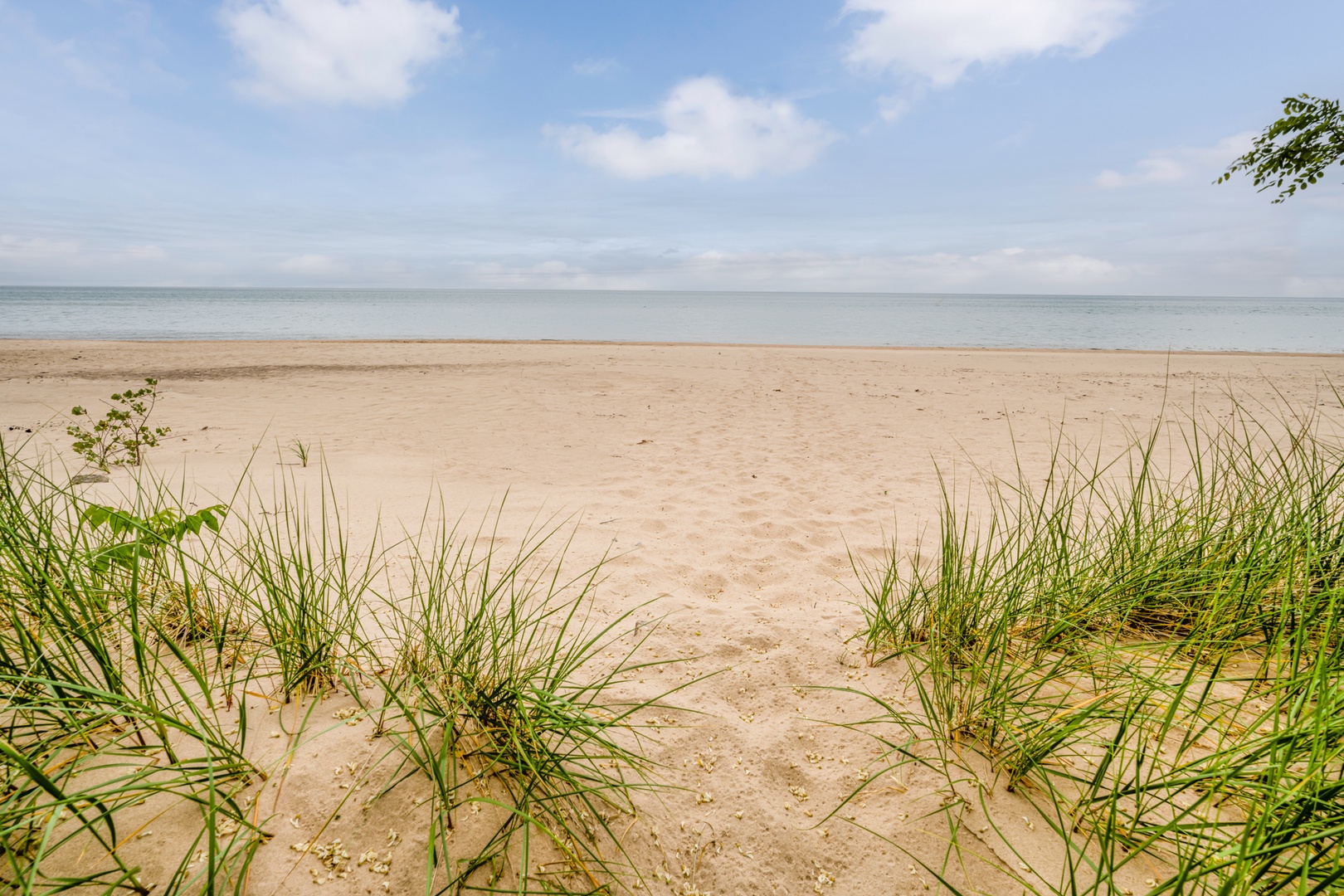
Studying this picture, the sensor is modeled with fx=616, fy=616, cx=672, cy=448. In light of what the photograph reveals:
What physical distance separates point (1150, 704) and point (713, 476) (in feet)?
13.4

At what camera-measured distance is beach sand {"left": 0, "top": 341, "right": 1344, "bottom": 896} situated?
1550 millimetres

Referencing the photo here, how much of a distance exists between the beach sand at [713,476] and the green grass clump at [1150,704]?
0.11 meters

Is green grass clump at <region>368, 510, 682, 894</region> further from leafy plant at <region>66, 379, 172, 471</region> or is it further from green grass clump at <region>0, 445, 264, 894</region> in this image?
leafy plant at <region>66, 379, 172, 471</region>

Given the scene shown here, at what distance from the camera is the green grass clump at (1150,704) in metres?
1.16

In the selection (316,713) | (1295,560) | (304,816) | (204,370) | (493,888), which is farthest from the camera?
(204,370)

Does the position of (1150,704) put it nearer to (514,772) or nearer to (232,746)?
(514,772)

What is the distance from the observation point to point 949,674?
6.52ft

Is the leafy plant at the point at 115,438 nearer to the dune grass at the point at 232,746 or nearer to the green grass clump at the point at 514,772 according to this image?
the dune grass at the point at 232,746

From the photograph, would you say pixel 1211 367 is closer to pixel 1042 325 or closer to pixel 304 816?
pixel 304 816

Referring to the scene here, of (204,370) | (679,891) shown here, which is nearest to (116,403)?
(204,370)

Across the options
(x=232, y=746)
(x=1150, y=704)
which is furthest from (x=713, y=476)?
(x=232, y=746)

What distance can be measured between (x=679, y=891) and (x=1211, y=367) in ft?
65.9

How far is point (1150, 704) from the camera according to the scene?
1.67m

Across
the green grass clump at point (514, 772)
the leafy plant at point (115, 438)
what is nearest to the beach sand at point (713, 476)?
the green grass clump at point (514, 772)
